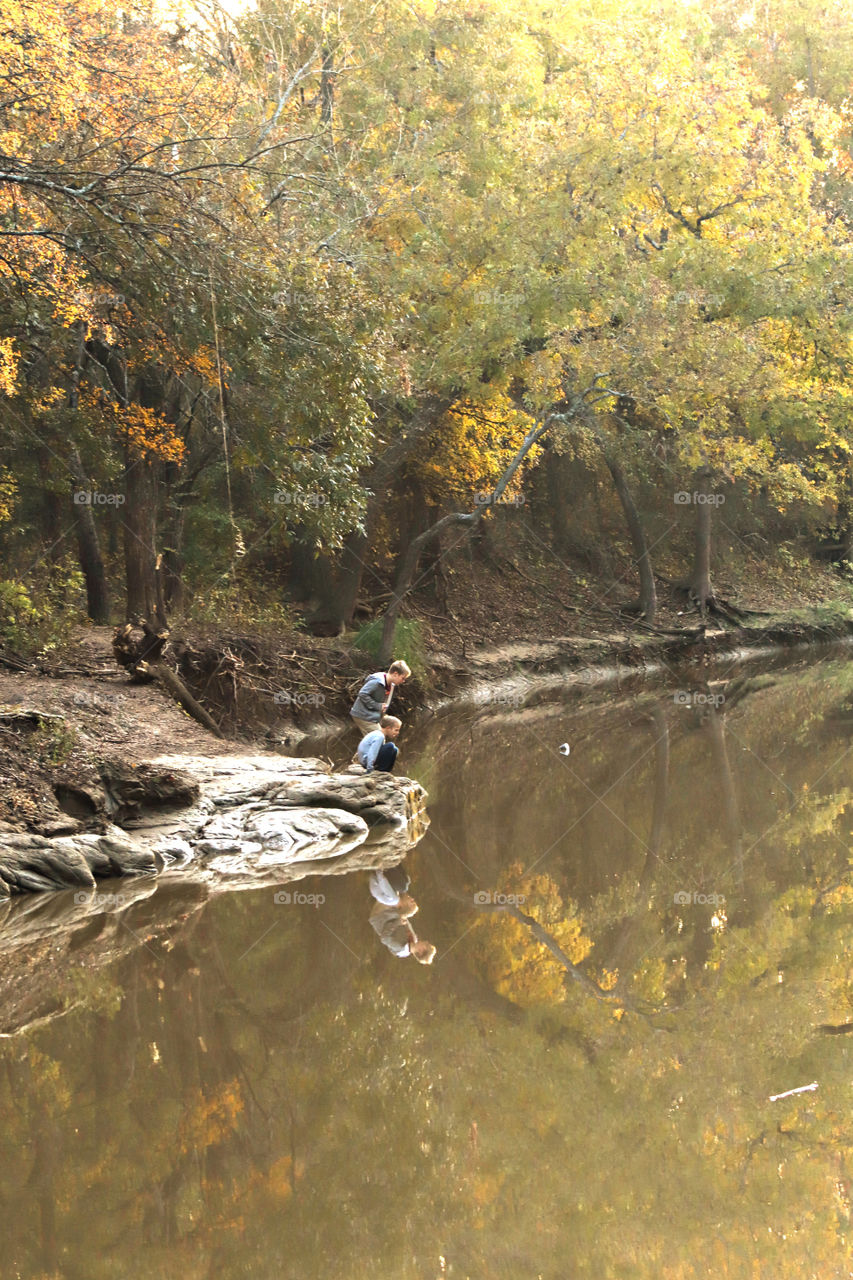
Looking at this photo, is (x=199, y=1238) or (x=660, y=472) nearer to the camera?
(x=199, y=1238)

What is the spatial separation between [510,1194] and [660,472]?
30023mm

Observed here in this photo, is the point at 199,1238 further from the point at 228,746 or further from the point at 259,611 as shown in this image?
the point at 259,611

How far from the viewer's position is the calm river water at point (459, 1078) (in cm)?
458

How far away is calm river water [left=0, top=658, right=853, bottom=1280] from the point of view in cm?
458

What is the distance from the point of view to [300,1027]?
675cm

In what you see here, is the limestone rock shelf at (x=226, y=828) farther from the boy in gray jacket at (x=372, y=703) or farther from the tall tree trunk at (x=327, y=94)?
the tall tree trunk at (x=327, y=94)

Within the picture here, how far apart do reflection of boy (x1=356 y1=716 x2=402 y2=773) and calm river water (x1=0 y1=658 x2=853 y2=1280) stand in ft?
6.36

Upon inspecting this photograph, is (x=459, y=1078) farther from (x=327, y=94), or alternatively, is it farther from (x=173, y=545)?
(x=327, y=94)

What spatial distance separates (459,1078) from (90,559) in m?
13.4

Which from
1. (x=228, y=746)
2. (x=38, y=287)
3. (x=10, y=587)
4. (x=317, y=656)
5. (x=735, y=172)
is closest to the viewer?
(x=38, y=287)

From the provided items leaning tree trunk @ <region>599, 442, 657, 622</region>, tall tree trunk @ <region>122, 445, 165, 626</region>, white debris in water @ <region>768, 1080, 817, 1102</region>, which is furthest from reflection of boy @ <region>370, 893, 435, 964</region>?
leaning tree trunk @ <region>599, 442, 657, 622</region>

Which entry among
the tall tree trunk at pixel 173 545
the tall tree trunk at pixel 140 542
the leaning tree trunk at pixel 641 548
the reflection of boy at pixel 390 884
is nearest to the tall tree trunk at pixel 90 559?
the tall tree trunk at pixel 140 542

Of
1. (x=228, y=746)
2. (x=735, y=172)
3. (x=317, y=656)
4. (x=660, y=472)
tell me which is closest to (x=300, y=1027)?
(x=228, y=746)

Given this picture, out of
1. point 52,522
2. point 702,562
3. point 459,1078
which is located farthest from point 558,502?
point 459,1078
